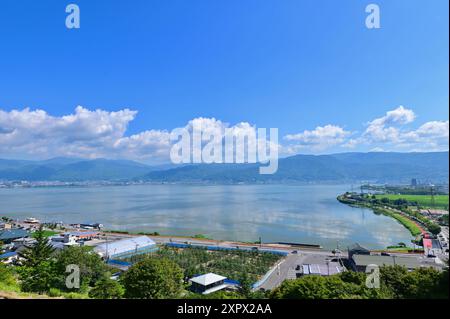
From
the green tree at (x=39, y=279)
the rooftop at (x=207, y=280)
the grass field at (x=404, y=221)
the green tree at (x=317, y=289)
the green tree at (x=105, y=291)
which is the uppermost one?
the green tree at (x=317, y=289)

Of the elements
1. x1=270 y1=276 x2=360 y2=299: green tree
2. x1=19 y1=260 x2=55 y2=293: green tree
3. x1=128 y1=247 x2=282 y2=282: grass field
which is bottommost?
x1=128 y1=247 x2=282 y2=282: grass field

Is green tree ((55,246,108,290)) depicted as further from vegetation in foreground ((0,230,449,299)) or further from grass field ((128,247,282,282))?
grass field ((128,247,282,282))

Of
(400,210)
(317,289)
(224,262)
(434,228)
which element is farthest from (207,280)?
(400,210)

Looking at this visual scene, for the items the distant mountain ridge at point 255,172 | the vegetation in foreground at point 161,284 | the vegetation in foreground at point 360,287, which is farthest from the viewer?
the distant mountain ridge at point 255,172

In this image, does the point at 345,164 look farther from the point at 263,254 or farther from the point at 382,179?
the point at 263,254

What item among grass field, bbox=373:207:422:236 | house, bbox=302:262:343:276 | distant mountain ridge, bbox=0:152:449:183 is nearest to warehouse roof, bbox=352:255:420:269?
house, bbox=302:262:343:276

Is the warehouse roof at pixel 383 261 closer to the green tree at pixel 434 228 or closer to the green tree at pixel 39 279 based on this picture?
the green tree at pixel 434 228

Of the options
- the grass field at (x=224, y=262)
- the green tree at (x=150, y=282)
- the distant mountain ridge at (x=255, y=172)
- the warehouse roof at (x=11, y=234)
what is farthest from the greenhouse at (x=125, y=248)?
the distant mountain ridge at (x=255, y=172)
